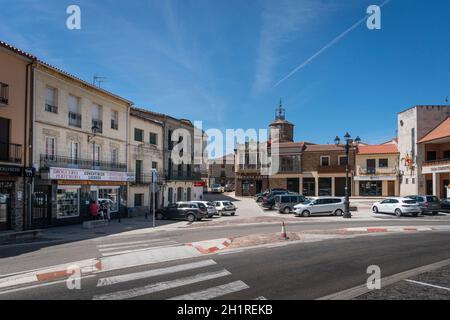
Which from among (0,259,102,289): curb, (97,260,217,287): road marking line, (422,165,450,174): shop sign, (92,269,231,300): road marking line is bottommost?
(0,259,102,289): curb

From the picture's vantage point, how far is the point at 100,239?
16.2m

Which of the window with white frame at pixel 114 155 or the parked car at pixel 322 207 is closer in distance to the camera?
the window with white frame at pixel 114 155

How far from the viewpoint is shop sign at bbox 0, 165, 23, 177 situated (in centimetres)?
1754

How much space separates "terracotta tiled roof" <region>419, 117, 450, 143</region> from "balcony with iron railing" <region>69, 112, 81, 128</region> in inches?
1381

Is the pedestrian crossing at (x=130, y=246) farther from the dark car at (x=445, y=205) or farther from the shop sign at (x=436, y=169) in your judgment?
the shop sign at (x=436, y=169)

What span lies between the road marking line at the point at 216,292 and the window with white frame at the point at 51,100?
721 inches

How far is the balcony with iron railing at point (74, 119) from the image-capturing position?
926 inches

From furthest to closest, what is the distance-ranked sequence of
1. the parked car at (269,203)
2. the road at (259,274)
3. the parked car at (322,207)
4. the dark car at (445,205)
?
1. the parked car at (269,203)
2. the dark car at (445,205)
3. the parked car at (322,207)
4. the road at (259,274)

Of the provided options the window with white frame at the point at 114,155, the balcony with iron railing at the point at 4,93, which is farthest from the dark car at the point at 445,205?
the balcony with iron railing at the point at 4,93

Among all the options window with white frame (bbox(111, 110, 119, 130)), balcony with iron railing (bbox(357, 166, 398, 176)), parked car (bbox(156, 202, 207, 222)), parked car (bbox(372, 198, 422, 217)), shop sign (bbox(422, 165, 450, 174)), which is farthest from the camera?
balcony with iron railing (bbox(357, 166, 398, 176))

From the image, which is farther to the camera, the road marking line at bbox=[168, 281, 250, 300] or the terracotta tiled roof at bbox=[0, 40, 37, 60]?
the terracotta tiled roof at bbox=[0, 40, 37, 60]

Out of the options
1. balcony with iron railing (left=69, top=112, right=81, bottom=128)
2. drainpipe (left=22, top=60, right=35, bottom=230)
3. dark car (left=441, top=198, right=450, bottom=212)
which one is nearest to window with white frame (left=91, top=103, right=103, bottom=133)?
balcony with iron railing (left=69, top=112, right=81, bottom=128)

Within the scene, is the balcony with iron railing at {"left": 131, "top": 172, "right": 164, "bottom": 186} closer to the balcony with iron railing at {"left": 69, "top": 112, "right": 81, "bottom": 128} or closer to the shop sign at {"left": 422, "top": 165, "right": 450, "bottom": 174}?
the balcony with iron railing at {"left": 69, "top": 112, "right": 81, "bottom": 128}
